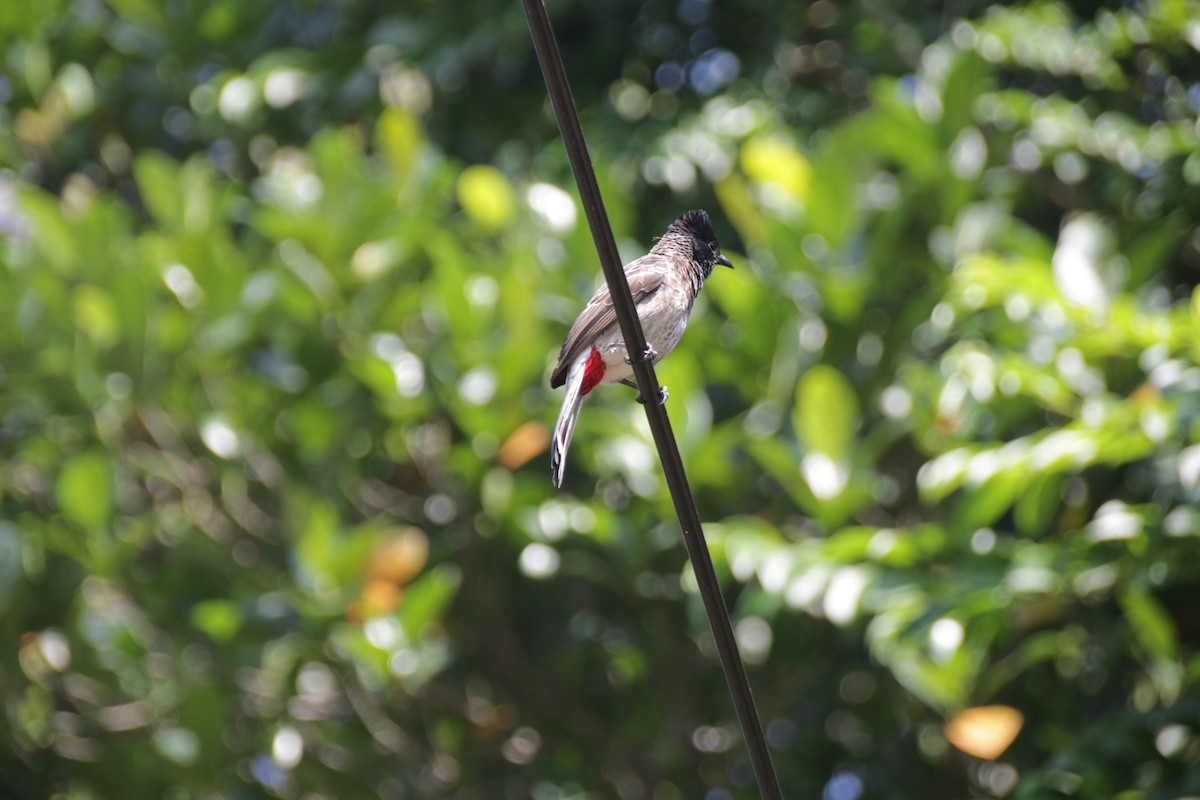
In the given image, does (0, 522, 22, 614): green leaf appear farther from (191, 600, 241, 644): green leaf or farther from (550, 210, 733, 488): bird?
(550, 210, 733, 488): bird

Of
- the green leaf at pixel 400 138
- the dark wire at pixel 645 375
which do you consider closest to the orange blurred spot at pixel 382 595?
the green leaf at pixel 400 138

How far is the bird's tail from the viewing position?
1.48 meters

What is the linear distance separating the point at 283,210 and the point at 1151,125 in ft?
7.76

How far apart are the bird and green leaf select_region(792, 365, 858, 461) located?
1040 mm

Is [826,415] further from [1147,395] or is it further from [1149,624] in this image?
[1149,624]

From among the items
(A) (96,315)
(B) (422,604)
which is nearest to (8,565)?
(A) (96,315)

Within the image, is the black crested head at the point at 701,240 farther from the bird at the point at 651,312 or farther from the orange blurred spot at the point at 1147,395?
the orange blurred spot at the point at 1147,395

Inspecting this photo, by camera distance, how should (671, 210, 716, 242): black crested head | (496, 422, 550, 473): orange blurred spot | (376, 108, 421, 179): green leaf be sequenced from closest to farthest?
(671, 210, 716, 242): black crested head < (496, 422, 550, 473): orange blurred spot < (376, 108, 421, 179): green leaf

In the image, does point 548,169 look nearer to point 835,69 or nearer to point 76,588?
point 835,69

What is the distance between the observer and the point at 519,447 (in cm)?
341

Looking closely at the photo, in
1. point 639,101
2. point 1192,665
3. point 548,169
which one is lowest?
point 1192,665

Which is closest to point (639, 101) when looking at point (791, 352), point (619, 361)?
point (791, 352)

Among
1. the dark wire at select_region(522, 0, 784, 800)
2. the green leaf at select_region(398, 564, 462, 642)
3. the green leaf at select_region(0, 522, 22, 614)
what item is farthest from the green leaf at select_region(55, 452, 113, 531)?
the dark wire at select_region(522, 0, 784, 800)

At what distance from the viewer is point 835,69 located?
4504 millimetres
